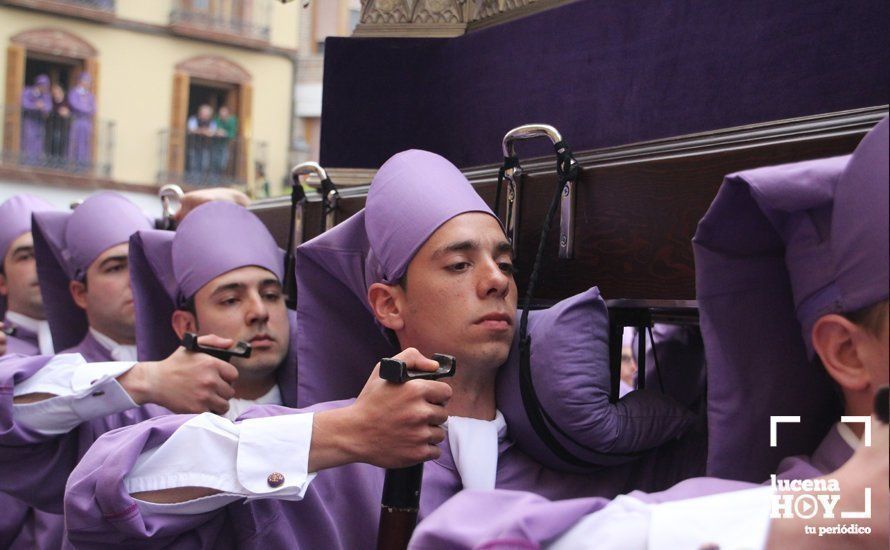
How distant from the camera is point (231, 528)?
1899mm

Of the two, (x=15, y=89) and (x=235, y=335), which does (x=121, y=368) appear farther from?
(x=15, y=89)

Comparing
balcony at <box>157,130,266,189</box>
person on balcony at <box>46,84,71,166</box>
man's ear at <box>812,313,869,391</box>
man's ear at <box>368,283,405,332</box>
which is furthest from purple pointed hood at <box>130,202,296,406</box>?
person on balcony at <box>46,84,71,166</box>

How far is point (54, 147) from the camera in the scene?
15.5 m

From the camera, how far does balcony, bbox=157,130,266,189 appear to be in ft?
53.3

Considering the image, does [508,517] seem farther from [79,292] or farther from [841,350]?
[79,292]

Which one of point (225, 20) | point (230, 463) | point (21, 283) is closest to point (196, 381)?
point (230, 463)

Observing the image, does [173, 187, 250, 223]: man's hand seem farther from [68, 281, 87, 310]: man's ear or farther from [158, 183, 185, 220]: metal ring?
[68, 281, 87, 310]: man's ear

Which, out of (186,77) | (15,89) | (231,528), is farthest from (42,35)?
(231,528)

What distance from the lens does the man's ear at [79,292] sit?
364cm

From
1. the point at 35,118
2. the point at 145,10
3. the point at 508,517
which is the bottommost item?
the point at 508,517

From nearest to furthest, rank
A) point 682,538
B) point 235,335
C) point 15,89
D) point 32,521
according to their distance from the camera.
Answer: point 682,538 < point 235,335 < point 32,521 < point 15,89

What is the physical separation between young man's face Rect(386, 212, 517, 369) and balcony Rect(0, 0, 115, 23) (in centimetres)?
1441

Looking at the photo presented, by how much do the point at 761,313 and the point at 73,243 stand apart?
2.65 metres

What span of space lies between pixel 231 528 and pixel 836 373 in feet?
3.31
